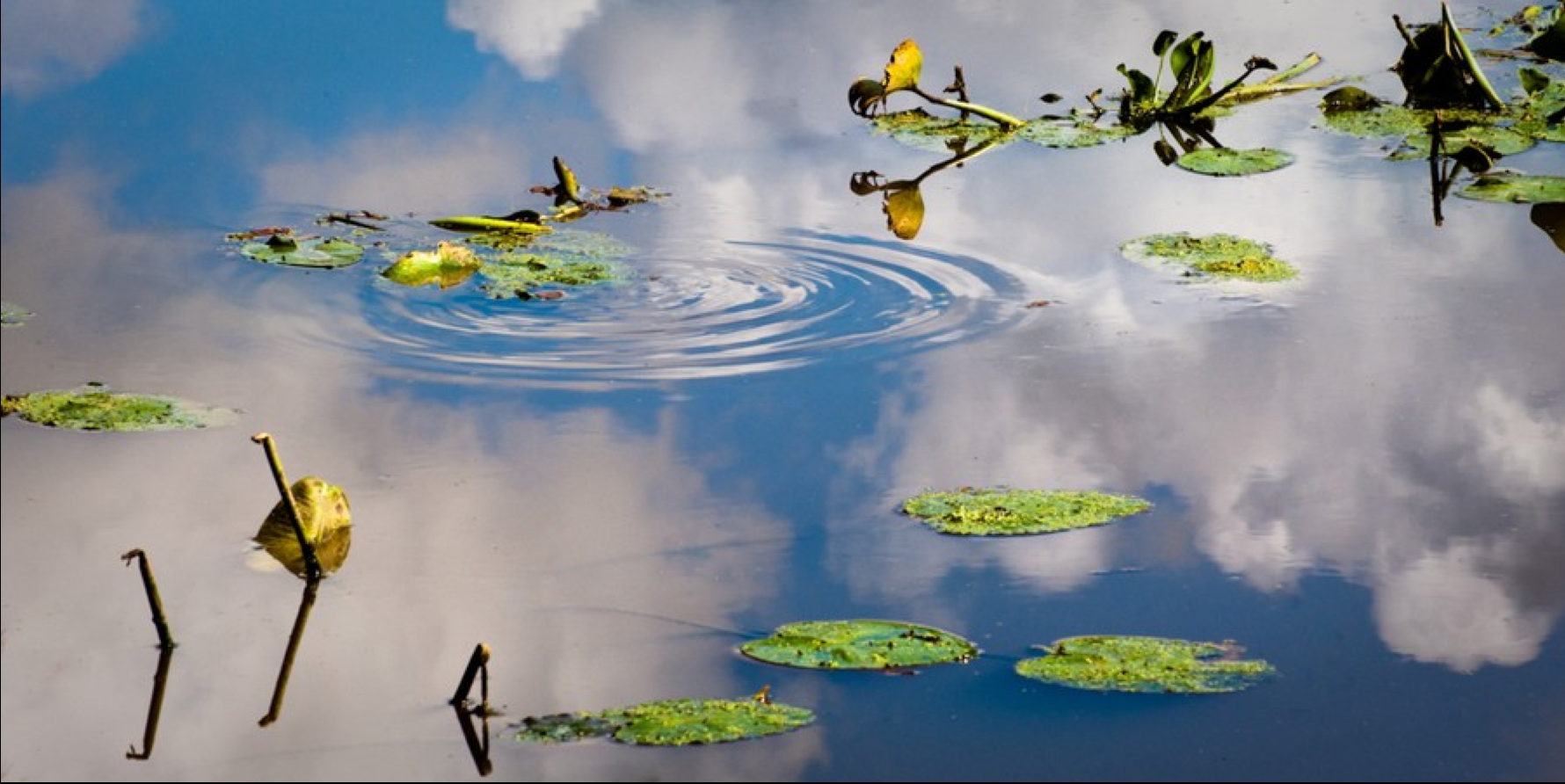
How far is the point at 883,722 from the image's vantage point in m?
3.37

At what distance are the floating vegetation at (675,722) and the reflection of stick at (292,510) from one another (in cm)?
74

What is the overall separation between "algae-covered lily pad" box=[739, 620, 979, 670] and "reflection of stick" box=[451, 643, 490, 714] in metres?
0.52

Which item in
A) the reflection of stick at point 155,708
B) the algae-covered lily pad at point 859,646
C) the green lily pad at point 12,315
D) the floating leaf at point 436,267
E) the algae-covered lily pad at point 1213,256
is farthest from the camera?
the algae-covered lily pad at point 1213,256

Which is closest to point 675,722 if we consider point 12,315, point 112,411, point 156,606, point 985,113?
point 156,606

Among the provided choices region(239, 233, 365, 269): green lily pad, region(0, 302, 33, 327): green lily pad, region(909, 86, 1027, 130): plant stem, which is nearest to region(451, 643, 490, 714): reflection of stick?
region(0, 302, 33, 327): green lily pad

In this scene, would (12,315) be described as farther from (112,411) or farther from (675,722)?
(675,722)

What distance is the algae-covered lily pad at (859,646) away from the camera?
3514 millimetres

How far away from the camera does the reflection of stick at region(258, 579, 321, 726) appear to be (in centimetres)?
346

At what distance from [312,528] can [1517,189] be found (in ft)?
15.5

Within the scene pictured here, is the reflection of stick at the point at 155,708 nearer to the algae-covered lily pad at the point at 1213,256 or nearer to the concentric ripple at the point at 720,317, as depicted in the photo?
the concentric ripple at the point at 720,317

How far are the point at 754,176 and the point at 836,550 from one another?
3.17 metres

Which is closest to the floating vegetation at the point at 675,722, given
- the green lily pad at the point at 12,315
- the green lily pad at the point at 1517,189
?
the green lily pad at the point at 12,315

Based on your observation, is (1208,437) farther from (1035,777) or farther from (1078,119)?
(1078,119)

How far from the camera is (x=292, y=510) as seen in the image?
3.74 metres
